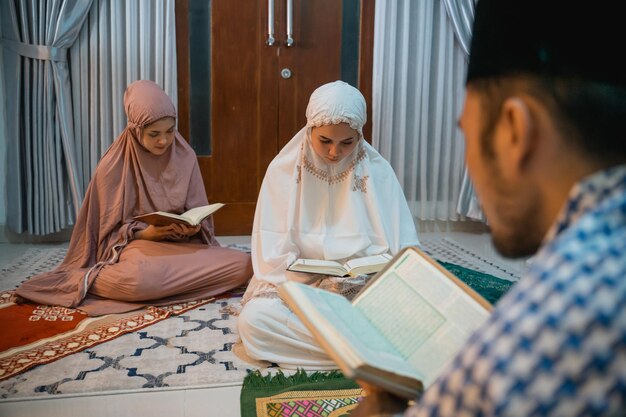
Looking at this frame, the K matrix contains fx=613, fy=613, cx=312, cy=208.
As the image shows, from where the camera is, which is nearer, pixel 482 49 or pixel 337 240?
pixel 482 49

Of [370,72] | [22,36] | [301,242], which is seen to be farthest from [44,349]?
[370,72]

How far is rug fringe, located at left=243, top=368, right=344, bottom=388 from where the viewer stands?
2.05m

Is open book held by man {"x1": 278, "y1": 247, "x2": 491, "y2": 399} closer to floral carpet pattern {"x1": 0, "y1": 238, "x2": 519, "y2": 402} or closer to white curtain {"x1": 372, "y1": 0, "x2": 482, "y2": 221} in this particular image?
floral carpet pattern {"x1": 0, "y1": 238, "x2": 519, "y2": 402}

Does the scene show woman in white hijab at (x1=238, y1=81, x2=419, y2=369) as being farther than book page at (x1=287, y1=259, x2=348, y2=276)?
Yes

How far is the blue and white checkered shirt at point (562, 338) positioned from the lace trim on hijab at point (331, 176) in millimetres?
2014

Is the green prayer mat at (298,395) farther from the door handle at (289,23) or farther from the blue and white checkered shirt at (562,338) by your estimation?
the door handle at (289,23)

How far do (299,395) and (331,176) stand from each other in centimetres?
98

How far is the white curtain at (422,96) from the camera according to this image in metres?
4.58

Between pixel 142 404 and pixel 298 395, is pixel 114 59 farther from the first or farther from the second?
pixel 298 395

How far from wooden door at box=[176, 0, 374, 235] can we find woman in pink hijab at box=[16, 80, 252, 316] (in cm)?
121

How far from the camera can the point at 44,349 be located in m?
2.32

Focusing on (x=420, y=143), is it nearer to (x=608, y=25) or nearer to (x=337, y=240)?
(x=337, y=240)

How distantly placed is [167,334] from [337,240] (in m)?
0.80

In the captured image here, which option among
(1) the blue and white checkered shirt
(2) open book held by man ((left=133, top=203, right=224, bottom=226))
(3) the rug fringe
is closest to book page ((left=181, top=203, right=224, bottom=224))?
(2) open book held by man ((left=133, top=203, right=224, bottom=226))
